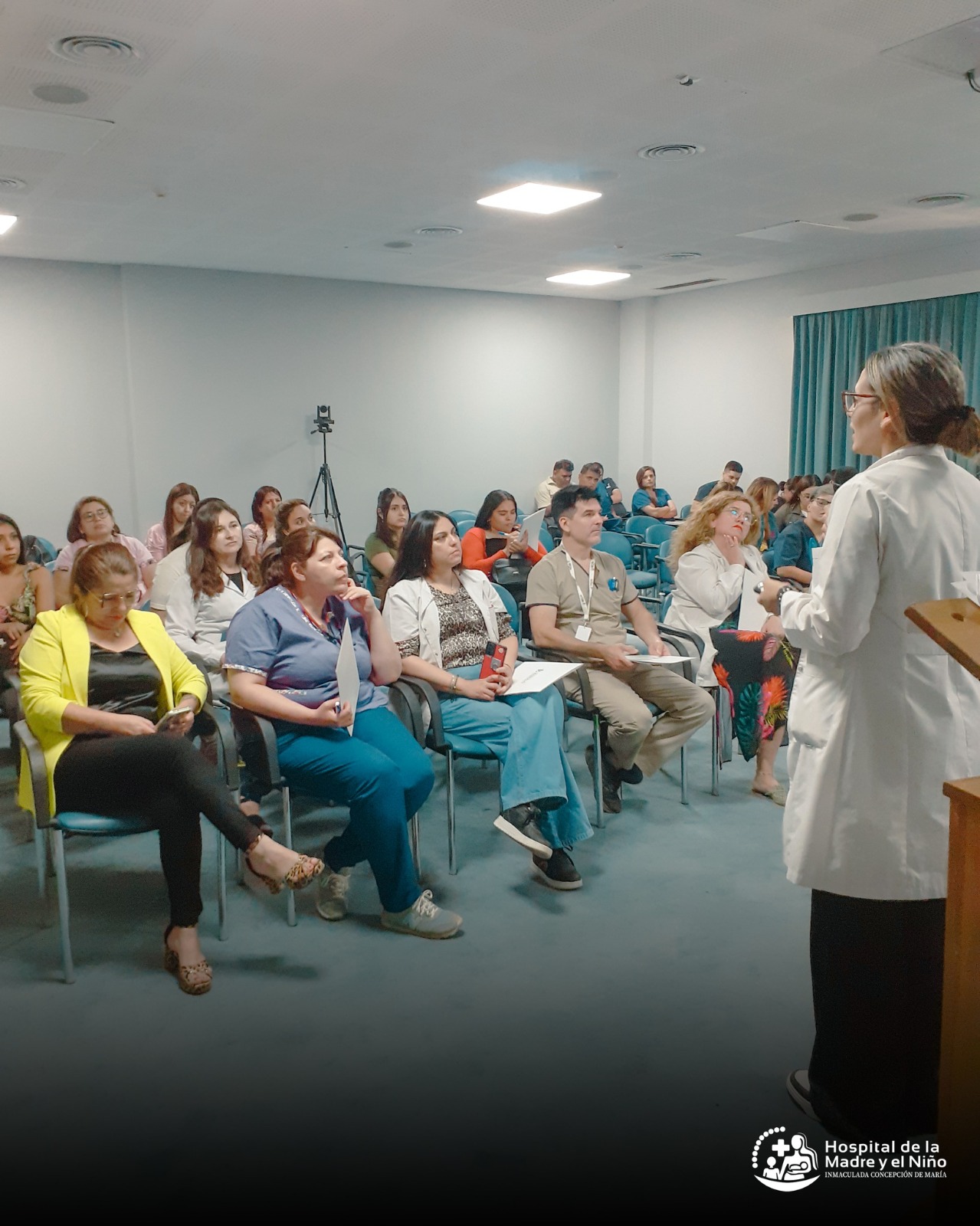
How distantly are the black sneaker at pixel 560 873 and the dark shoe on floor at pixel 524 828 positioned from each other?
0.04m

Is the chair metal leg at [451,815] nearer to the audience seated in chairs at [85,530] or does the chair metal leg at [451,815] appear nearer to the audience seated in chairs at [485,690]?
the audience seated in chairs at [485,690]

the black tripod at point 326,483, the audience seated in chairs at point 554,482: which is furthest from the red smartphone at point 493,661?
the audience seated in chairs at point 554,482

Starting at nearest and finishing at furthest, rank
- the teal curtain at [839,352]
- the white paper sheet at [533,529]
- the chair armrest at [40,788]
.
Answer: the chair armrest at [40,788], the white paper sheet at [533,529], the teal curtain at [839,352]

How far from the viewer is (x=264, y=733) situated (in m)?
2.98

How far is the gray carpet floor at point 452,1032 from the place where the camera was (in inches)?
81.3

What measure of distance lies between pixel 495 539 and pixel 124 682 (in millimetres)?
3458

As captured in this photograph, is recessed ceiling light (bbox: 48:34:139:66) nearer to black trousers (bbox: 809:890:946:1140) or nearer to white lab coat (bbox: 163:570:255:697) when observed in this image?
white lab coat (bbox: 163:570:255:697)

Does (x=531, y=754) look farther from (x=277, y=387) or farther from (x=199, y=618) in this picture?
(x=277, y=387)

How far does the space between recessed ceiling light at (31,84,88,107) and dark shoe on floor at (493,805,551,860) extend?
3.47 metres

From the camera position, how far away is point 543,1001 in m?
2.63

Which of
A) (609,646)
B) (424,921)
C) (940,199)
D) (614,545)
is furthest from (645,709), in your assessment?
(940,199)

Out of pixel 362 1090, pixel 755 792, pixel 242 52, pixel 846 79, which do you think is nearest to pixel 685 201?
pixel 846 79

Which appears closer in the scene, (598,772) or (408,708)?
(408,708)

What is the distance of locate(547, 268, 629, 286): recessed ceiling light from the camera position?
9252 mm
